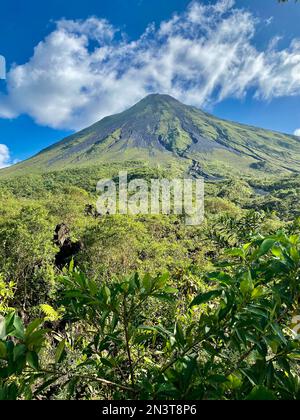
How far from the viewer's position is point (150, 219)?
23.2 meters

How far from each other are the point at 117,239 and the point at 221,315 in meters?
13.0

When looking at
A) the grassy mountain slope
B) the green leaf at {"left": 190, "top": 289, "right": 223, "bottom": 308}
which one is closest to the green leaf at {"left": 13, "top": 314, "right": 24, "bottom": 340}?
the green leaf at {"left": 190, "top": 289, "right": 223, "bottom": 308}

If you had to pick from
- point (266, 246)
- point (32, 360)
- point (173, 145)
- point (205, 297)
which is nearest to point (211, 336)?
point (205, 297)

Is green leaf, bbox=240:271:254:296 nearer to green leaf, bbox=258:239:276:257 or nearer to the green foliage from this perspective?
the green foliage

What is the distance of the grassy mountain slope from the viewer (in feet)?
354

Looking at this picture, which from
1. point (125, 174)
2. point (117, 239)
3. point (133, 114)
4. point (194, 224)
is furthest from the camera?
point (133, 114)

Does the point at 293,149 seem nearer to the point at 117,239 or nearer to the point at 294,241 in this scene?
the point at 117,239

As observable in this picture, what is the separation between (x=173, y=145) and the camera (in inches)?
4860

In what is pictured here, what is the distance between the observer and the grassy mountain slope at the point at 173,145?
108 meters

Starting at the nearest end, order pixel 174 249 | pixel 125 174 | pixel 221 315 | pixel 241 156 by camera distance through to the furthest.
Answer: pixel 221 315, pixel 174 249, pixel 125 174, pixel 241 156

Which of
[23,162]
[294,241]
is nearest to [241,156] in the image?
[23,162]

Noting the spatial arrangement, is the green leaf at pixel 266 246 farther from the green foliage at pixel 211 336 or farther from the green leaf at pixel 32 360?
the green leaf at pixel 32 360

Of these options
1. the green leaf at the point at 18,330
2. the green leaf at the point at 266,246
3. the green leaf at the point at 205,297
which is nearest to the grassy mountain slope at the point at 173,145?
the green leaf at the point at 266,246

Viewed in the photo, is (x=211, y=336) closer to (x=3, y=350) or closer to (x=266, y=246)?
(x=266, y=246)
